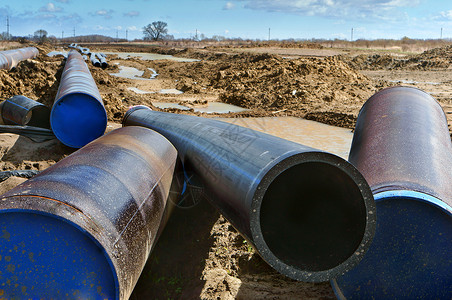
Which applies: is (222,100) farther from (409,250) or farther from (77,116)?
(409,250)

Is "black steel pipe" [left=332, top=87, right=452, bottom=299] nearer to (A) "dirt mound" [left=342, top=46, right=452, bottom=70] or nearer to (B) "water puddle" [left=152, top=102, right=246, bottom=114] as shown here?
(B) "water puddle" [left=152, top=102, right=246, bottom=114]

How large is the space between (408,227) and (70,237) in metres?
2.55

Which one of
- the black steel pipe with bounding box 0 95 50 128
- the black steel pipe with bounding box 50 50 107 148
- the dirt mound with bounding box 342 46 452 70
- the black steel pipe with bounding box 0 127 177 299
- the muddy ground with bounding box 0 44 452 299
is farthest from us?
the dirt mound with bounding box 342 46 452 70

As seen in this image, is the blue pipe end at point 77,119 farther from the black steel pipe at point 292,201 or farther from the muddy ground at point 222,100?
the black steel pipe at point 292,201

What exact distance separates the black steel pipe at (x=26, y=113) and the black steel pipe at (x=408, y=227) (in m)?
7.76

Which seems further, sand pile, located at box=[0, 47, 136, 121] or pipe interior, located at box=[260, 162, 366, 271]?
sand pile, located at box=[0, 47, 136, 121]

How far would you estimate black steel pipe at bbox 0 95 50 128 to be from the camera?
336 inches

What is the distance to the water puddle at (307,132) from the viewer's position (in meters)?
8.83

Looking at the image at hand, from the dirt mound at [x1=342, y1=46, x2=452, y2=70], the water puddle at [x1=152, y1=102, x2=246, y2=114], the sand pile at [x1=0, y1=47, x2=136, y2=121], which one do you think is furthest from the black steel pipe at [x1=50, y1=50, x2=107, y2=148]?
the dirt mound at [x1=342, y1=46, x2=452, y2=70]

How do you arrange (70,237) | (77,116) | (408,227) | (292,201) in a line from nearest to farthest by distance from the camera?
(70,237)
(408,227)
(292,201)
(77,116)

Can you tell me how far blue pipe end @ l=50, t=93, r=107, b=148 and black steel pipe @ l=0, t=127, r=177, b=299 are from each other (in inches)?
183

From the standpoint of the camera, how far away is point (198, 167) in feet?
12.9

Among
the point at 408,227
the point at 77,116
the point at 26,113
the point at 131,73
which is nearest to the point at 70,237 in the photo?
the point at 408,227

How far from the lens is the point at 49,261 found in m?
2.41
